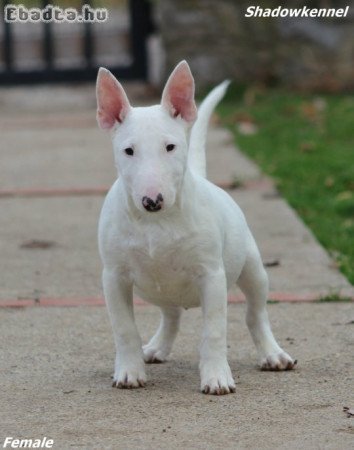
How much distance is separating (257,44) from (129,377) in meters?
10.2

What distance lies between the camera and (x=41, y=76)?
574 inches

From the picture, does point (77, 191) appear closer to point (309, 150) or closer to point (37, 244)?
point (37, 244)

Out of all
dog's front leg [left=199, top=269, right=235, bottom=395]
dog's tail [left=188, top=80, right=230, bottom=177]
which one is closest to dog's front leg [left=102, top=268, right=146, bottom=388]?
dog's front leg [left=199, top=269, right=235, bottom=395]

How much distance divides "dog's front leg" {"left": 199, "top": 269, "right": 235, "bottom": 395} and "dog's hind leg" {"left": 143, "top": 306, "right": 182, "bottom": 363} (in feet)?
1.69

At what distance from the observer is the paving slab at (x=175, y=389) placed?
3951mm

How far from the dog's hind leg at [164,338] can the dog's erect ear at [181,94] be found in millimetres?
900

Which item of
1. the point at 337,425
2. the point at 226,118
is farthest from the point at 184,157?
the point at 226,118

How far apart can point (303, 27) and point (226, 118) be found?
6.06ft

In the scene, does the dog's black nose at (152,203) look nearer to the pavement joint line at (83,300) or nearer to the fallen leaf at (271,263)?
the pavement joint line at (83,300)

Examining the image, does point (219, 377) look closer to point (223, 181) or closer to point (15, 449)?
point (15, 449)

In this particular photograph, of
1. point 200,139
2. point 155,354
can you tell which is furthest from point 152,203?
point 200,139

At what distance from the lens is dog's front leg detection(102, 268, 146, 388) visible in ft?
15.2

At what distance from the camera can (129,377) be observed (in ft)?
15.1

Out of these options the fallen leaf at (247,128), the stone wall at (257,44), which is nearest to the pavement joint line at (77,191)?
the fallen leaf at (247,128)
